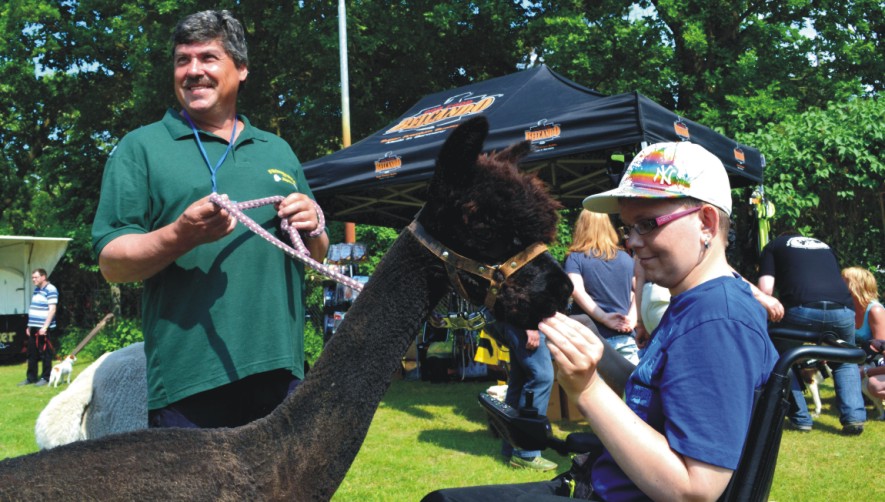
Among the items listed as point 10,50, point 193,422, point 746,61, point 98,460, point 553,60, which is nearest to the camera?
point 98,460

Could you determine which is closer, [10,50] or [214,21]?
[214,21]

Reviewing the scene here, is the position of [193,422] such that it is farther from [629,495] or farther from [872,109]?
[872,109]

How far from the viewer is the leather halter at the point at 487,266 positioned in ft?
6.21

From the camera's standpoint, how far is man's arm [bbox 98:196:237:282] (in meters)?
1.99

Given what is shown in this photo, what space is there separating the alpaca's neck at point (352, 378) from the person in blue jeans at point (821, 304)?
5.43 m

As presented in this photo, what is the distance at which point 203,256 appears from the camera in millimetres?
2229

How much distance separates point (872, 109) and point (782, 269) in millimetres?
6023

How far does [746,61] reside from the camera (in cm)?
1548

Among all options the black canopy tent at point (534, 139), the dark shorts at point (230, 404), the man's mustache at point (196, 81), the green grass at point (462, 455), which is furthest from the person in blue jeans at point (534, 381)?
the man's mustache at point (196, 81)

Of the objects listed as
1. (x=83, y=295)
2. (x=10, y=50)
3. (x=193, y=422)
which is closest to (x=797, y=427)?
(x=193, y=422)

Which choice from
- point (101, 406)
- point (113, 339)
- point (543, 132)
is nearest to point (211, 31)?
point (101, 406)

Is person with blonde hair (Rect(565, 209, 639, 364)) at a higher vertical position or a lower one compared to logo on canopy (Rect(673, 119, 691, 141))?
lower

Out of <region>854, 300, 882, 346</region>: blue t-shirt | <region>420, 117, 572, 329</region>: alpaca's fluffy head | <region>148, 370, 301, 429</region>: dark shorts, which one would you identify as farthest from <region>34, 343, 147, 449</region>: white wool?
<region>854, 300, 882, 346</region>: blue t-shirt

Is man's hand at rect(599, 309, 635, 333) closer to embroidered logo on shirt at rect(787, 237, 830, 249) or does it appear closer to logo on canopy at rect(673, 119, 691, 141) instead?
logo on canopy at rect(673, 119, 691, 141)
